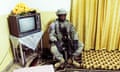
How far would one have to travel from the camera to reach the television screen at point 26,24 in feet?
9.31

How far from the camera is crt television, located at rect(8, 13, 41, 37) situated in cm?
277

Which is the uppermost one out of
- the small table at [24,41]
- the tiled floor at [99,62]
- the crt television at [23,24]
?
the crt television at [23,24]

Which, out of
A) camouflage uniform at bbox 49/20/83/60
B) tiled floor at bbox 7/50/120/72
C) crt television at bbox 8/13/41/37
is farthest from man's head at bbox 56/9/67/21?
tiled floor at bbox 7/50/120/72

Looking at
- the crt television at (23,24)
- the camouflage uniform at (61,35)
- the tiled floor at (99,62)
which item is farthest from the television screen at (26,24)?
the tiled floor at (99,62)

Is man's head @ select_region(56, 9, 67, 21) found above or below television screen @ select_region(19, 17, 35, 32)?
above

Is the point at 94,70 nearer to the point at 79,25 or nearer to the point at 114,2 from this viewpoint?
the point at 79,25

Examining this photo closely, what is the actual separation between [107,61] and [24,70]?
5.86 ft

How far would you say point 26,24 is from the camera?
2900 mm

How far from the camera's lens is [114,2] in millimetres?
3074

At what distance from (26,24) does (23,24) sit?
0.06m

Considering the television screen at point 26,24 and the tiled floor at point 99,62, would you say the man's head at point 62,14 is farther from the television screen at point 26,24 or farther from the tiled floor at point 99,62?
the tiled floor at point 99,62

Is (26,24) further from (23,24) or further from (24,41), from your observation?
(24,41)

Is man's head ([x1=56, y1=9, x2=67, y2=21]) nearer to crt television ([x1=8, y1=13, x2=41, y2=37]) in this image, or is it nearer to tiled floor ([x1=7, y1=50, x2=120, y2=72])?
crt television ([x1=8, y1=13, x2=41, y2=37])

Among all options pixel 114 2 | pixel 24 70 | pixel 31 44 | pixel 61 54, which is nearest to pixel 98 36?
pixel 114 2
